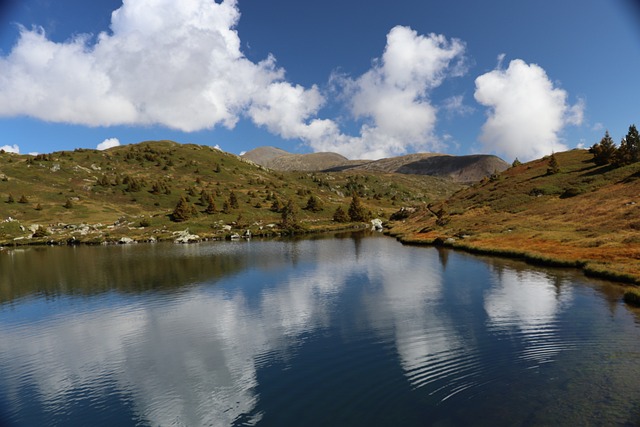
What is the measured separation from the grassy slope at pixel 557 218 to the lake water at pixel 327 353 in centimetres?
906

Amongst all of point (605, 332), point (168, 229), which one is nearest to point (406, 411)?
point (605, 332)

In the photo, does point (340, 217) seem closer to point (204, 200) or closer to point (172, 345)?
point (204, 200)

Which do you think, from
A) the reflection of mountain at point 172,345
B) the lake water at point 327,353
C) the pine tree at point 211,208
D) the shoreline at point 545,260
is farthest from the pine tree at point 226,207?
the reflection of mountain at point 172,345

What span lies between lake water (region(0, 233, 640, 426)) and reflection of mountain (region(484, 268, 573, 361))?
0.75 ft

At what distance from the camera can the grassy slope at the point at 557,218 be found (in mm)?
55281

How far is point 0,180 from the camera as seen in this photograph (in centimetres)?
16538

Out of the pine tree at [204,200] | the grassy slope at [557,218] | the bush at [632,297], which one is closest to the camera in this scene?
the bush at [632,297]

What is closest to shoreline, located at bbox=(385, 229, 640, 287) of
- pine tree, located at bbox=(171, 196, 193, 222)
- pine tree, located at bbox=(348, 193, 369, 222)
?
pine tree, located at bbox=(348, 193, 369, 222)

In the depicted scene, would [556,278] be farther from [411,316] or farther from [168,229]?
[168,229]

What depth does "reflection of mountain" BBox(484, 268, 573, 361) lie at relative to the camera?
27.0 m

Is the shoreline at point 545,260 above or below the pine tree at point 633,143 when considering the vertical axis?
below

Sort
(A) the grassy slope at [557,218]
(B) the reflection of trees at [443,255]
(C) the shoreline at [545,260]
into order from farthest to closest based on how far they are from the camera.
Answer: (B) the reflection of trees at [443,255], (A) the grassy slope at [557,218], (C) the shoreline at [545,260]

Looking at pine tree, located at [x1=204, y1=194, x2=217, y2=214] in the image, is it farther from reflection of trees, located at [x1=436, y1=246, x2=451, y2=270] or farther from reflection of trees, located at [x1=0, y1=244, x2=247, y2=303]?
reflection of trees, located at [x1=436, y1=246, x2=451, y2=270]

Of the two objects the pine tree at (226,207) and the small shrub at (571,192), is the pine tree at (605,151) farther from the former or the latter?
the pine tree at (226,207)
